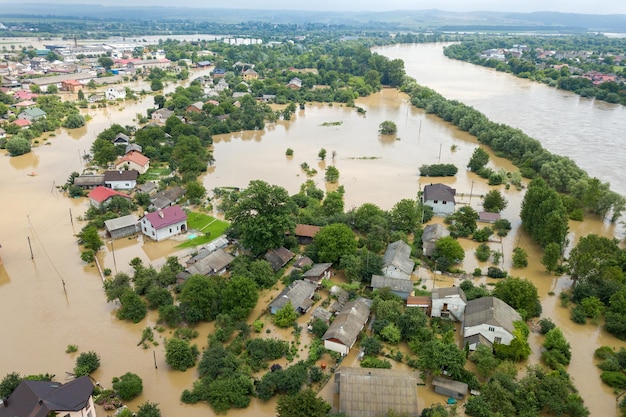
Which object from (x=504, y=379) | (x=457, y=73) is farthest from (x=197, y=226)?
(x=457, y=73)

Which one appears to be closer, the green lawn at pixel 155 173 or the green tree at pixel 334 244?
the green tree at pixel 334 244

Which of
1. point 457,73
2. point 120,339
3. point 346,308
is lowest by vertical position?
point 120,339

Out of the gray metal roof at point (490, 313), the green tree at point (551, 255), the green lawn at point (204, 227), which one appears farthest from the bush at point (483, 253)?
the green lawn at point (204, 227)

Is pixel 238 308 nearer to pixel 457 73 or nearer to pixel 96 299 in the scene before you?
pixel 96 299

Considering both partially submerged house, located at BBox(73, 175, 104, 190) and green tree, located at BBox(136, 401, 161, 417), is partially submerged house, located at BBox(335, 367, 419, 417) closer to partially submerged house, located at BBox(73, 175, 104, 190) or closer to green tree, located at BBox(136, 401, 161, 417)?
green tree, located at BBox(136, 401, 161, 417)

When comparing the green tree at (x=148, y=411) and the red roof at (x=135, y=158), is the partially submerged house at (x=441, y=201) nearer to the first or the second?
the green tree at (x=148, y=411)

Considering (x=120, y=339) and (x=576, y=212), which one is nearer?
(x=120, y=339)

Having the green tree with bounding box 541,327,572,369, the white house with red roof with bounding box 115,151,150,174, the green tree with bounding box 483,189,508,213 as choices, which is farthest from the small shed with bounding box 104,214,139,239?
the green tree with bounding box 483,189,508,213
